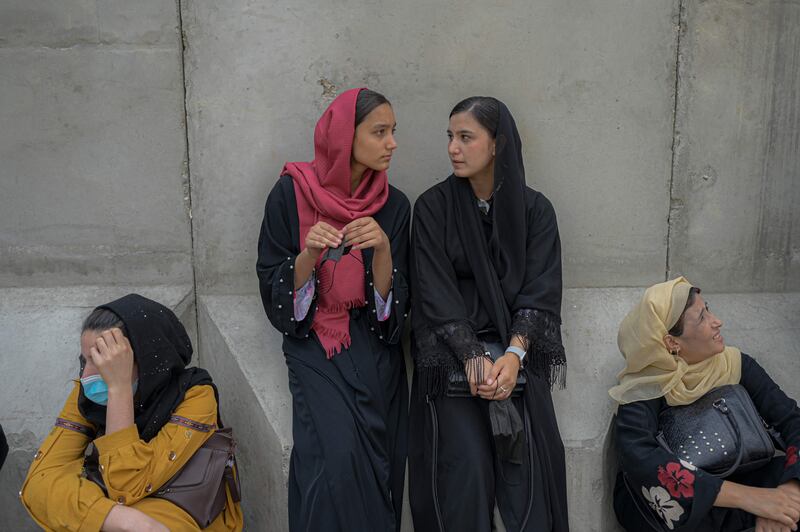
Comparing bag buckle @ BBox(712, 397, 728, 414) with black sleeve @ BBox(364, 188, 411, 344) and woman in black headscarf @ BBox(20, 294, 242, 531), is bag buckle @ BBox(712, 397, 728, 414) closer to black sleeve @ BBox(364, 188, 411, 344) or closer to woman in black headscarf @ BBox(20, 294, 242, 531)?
black sleeve @ BBox(364, 188, 411, 344)

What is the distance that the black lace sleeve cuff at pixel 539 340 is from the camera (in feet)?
10.6

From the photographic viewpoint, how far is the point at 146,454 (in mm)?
2736

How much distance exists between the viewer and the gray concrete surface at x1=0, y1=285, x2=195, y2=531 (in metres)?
3.55

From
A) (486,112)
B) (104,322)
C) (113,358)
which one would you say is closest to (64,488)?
(113,358)

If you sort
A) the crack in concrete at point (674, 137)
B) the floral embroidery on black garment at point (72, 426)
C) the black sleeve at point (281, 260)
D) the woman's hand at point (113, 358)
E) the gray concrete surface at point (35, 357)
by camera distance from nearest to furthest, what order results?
the woman's hand at point (113, 358)
the floral embroidery on black garment at point (72, 426)
the black sleeve at point (281, 260)
the gray concrete surface at point (35, 357)
the crack in concrete at point (674, 137)

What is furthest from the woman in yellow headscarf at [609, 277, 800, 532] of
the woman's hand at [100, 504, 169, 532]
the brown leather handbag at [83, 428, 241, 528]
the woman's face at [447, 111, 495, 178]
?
the woman's hand at [100, 504, 169, 532]

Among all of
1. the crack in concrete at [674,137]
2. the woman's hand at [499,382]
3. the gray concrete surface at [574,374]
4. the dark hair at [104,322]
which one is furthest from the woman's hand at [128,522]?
the crack in concrete at [674,137]

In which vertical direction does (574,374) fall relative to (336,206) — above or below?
below

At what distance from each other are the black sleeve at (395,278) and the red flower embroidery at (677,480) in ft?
3.59

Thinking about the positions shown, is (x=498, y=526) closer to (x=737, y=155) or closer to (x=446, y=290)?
(x=446, y=290)

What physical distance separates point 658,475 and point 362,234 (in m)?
1.34

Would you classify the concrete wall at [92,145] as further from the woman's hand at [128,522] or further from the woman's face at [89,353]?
the woman's hand at [128,522]

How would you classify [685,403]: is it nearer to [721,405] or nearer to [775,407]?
[721,405]

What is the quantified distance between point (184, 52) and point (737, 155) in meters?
2.55
